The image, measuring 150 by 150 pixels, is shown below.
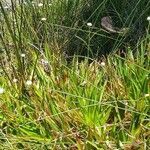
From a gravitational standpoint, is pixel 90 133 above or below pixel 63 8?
below

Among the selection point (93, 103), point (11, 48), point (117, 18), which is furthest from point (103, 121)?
point (117, 18)

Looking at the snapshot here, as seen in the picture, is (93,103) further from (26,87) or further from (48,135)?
(26,87)

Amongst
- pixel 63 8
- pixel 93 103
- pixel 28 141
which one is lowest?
pixel 28 141

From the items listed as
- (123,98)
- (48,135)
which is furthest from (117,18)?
(48,135)

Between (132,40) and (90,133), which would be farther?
(132,40)

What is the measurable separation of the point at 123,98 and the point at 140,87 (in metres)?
0.11

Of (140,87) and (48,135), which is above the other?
(140,87)

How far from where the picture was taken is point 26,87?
2.56 m

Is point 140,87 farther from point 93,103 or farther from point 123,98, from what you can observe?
point 93,103

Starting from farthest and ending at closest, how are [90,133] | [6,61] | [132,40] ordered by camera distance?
[132,40], [6,61], [90,133]

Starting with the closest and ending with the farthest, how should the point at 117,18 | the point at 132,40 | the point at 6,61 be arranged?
the point at 6,61, the point at 132,40, the point at 117,18

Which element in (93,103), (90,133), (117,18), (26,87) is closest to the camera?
(90,133)

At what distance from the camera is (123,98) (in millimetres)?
2340

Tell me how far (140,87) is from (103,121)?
275mm
